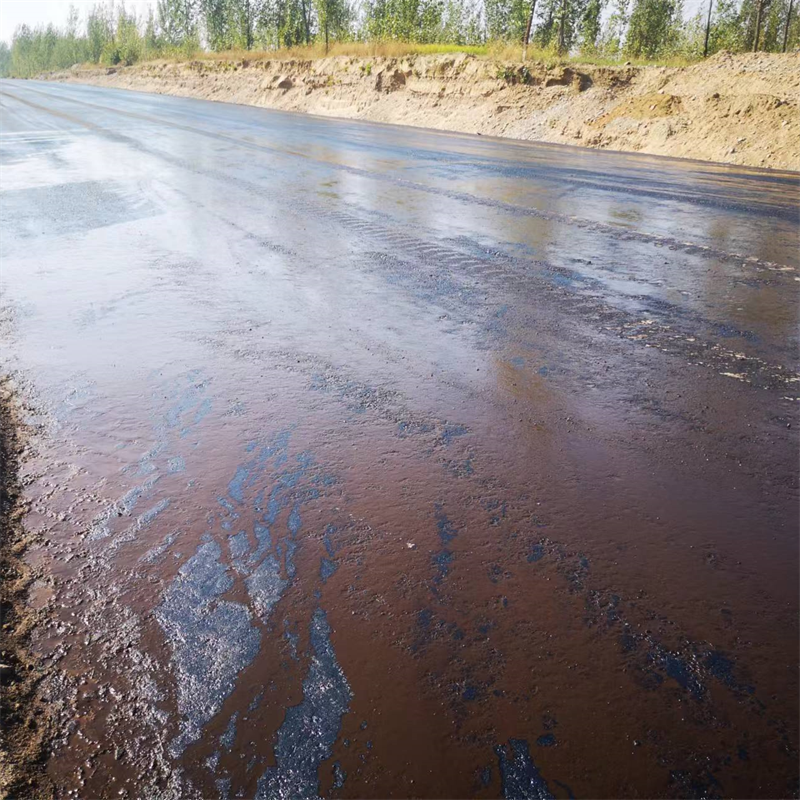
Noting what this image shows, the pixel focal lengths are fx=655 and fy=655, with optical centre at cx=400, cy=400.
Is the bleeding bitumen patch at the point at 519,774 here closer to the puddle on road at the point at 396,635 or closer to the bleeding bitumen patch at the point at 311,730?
the puddle on road at the point at 396,635

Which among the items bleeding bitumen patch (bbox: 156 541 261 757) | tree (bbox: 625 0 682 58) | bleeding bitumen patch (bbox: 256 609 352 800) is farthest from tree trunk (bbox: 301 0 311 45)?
bleeding bitumen patch (bbox: 256 609 352 800)

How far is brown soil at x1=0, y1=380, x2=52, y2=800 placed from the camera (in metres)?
1.79

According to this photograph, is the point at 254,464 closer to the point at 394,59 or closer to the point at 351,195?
the point at 351,195

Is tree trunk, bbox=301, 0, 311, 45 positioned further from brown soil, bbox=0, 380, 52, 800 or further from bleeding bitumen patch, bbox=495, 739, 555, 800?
bleeding bitumen patch, bbox=495, 739, 555, 800

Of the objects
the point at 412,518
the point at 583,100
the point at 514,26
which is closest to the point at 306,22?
the point at 514,26

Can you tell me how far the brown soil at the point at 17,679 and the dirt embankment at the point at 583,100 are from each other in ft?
61.9

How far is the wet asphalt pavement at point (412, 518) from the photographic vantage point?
191 centimetres

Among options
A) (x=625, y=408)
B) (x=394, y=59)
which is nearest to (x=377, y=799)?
(x=625, y=408)

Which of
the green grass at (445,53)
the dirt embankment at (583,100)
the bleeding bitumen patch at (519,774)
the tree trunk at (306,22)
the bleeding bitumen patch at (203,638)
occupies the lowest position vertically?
the bleeding bitumen patch at (519,774)

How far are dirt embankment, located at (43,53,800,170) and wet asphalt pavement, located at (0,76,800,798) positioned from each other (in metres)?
14.1

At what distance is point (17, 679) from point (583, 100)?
86.8ft

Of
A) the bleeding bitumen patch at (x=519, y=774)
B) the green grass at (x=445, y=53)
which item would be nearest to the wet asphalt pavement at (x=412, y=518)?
the bleeding bitumen patch at (x=519, y=774)

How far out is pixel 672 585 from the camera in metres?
2.50

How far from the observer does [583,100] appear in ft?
79.6
